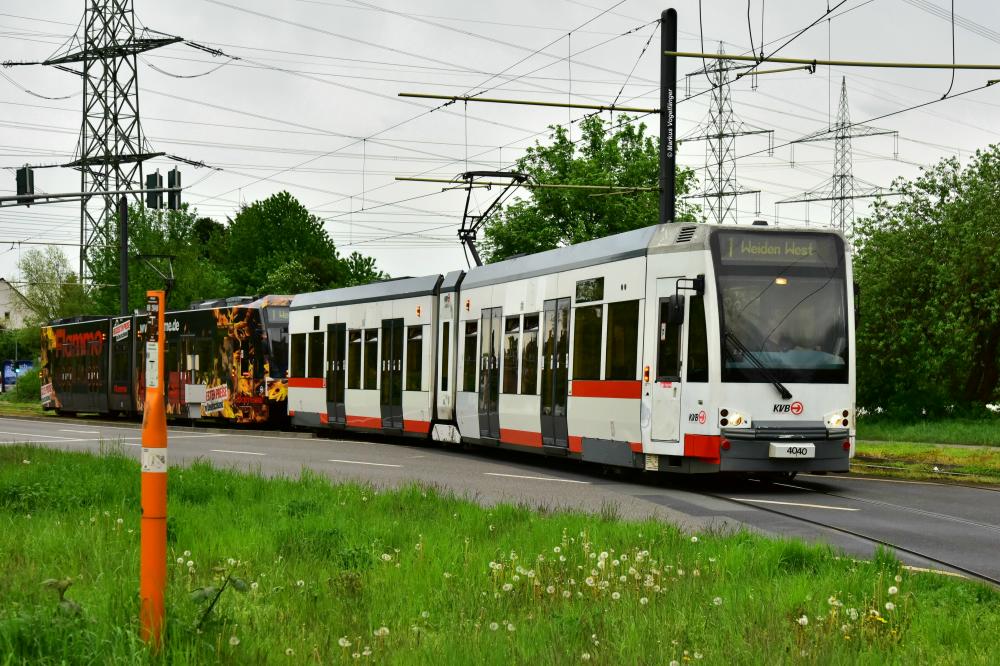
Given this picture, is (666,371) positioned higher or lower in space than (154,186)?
lower

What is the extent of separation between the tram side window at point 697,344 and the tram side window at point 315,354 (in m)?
15.8

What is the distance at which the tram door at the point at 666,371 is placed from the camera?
54.2ft

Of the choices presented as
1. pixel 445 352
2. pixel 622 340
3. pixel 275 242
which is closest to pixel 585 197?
pixel 445 352

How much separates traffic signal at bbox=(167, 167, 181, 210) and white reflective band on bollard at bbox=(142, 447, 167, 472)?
27155 mm

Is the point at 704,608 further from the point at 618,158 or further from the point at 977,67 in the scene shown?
the point at 618,158

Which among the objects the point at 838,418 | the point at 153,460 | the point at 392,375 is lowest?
the point at 838,418

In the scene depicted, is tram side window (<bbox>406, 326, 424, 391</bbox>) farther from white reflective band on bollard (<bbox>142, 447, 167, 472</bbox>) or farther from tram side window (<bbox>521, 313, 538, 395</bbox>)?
white reflective band on bollard (<bbox>142, 447, 167, 472</bbox>)

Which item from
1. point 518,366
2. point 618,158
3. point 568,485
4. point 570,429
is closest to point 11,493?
point 568,485

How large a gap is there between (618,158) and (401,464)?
34839 mm

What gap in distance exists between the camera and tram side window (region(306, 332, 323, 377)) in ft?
101

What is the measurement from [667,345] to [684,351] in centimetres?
29

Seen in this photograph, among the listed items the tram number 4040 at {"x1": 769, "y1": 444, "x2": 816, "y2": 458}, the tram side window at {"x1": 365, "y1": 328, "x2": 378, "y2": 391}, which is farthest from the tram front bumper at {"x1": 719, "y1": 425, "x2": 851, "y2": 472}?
the tram side window at {"x1": 365, "y1": 328, "x2": 378, "y2": 391}

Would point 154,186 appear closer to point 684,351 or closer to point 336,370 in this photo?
point 336,370

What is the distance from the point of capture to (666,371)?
54.7 feet
